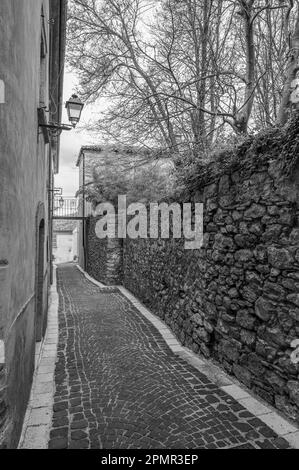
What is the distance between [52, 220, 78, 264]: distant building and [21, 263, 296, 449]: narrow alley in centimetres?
2242

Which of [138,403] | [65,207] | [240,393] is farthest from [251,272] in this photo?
[65,207]

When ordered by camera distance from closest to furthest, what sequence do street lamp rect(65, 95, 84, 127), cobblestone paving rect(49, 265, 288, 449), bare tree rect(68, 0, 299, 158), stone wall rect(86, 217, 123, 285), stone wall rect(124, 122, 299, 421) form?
cobblestone paving rect(49, 265, 288, 449), stone wall rect(124, 122, 299, 421), street lamp rect(65, 95, 84, 127), bare tree rect(68, 0, 299, 158), stone wall rect(86, 217, 123, 285)

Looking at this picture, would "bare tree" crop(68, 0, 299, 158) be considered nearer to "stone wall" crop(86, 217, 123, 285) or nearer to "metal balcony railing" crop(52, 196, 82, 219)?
"stone wall" crop(86, 217, 123, 285)

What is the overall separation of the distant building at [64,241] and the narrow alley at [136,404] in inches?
883

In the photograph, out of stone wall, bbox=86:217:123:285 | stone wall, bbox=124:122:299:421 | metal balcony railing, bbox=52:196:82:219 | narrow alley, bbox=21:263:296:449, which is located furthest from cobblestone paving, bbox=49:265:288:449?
metal balcony railing, bbox=52:196:82:219

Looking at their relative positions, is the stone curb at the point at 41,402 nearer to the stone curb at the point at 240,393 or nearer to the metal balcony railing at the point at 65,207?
the stone curb at the point at 240,393

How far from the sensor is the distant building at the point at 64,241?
27078 mm

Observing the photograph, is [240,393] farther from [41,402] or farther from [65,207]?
[65,207]

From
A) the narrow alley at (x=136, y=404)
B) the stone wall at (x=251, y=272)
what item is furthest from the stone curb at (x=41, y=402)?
the stone wall at (x=251, y=272)

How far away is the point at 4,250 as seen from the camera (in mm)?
2000

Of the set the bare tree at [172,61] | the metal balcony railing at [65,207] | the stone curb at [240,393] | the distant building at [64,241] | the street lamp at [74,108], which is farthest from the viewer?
the distant building at [64,241]

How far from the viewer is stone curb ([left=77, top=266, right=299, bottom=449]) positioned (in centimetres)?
280

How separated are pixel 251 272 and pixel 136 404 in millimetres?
1929

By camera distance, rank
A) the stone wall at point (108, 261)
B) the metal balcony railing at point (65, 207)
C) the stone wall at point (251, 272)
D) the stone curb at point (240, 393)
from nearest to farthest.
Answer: the stone curb at point (240, 393), the stone wall at point (251, 272), the stone wall at point (108, 261), the metal balcony railing at point (65, 207)
